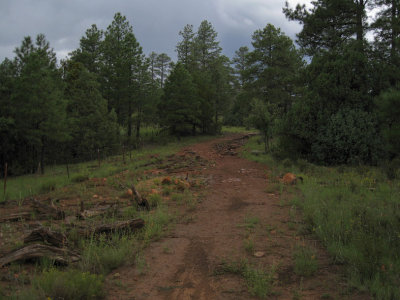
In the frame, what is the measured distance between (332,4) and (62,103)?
19.1 meters

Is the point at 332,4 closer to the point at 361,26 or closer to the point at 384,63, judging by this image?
the point at 361,26

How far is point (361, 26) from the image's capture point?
52.9 feet

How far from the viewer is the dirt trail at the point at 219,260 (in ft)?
12.8

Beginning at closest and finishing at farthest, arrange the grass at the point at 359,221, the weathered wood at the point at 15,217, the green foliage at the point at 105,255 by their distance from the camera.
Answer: the grass at the point at 359,221, the green foliage at the point at 105,255, the weathered wood at the point at 15,217

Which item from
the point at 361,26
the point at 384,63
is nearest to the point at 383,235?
the point at 384,63

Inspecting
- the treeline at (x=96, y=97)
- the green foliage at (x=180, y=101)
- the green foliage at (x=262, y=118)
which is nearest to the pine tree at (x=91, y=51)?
the treeline at (x=96, y=97)

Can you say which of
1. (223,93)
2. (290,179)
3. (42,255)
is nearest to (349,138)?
(290,179)

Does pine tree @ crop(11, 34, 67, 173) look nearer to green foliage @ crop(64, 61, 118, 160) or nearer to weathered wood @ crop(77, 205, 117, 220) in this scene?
green foliage @ crop(64, 61, 118, 160)

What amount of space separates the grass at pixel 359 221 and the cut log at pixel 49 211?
5.96m

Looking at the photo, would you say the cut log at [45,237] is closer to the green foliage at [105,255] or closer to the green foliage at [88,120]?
the green foliage at [105,255]

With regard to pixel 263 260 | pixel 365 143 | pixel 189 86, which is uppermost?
pixel 189 86

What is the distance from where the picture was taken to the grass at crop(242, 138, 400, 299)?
3.94m

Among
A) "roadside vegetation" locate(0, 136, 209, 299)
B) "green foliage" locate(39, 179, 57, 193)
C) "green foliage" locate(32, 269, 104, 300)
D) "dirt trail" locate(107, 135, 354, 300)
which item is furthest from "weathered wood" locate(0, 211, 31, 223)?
"green foliage" locate(39, 179, 57, 193)

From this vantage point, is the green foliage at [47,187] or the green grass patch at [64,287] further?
the green foliage at [47,187]
